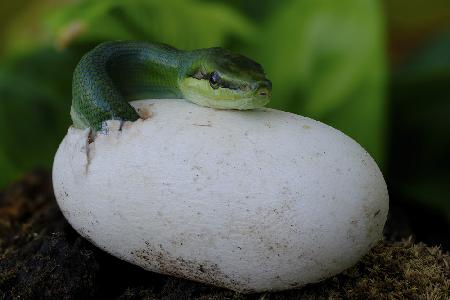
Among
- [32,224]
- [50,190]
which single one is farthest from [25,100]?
[32,224]

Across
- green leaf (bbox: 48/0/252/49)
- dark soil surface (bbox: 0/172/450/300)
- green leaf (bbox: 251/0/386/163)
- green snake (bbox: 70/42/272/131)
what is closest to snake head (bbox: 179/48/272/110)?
green snake (bbox: 70/42/272/131)

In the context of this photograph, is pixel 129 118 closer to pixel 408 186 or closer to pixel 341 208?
pixel 341 208

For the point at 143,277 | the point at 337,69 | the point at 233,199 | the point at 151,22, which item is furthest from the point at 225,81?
the point at 337,69

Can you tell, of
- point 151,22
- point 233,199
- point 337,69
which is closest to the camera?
point 233,199

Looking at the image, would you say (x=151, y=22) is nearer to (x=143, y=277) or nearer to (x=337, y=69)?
(x=337, y=69)

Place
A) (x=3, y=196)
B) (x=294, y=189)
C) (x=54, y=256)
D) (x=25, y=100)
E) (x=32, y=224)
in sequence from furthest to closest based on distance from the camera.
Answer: (x=25, y=100)
(x=3, y=196)
(x=32, y=224)
(x=54, y=256)
(x=294, y=189)

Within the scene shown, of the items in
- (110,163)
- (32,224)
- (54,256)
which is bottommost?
(32,224)

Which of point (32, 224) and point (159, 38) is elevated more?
point (159, 38)
